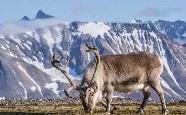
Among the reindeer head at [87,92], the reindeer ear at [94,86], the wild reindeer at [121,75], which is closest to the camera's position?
the reindeer head at [87,92]

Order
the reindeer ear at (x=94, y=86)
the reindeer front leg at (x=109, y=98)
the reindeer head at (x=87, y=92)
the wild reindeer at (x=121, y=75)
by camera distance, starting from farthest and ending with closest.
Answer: the wild reindeer at (x=121, y=75) → the reindeer front leg at (x=109, y=98) → the reindeer ear at (x=94, y=86) → the reindeer head at (x=87, y=92)

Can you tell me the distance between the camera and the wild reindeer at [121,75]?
147 ft

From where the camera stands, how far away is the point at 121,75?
4647 cm

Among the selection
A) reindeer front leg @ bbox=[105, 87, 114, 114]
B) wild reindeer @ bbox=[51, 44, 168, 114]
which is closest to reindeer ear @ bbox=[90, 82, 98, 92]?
wild reindeer @ bbox=[51, 44, 168, 114]

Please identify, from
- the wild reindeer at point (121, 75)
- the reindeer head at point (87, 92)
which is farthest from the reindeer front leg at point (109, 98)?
the reindeer head at point (87, 92)

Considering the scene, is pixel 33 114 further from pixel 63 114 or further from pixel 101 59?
pixel 101 59

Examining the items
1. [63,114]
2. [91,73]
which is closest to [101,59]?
[91,73]

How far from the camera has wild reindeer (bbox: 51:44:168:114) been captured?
147 ft

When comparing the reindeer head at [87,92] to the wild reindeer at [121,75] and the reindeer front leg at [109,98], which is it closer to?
the wild reindeer at [121,75]

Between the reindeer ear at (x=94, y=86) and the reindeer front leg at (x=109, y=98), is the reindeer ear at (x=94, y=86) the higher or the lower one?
the higher one

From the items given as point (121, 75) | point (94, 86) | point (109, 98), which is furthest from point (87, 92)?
point (121, 75)

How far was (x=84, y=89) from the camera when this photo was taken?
4366 cm

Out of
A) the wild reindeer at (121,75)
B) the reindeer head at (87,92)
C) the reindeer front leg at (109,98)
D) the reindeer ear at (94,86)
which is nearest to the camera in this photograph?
the reindeer head at (87,92)

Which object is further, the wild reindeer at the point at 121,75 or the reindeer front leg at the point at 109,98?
the wild reindeer at the point at 121,75
